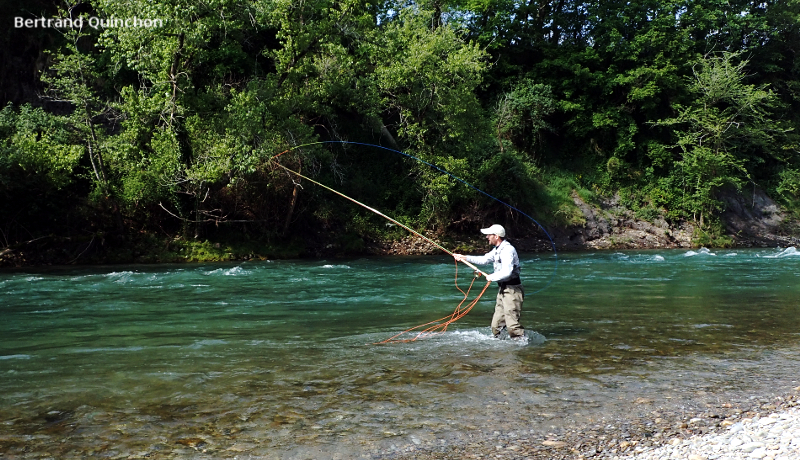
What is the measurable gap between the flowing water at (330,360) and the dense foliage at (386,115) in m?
5.83

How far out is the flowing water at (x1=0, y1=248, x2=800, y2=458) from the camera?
5.56 metres

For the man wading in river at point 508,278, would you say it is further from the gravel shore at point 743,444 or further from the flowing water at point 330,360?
the gravel shore at point 743,444

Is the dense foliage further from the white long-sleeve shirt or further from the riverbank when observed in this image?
the white long-sleeve shirt

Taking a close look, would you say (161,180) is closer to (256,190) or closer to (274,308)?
(256,190)

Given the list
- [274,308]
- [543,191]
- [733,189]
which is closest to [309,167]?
[274,308]

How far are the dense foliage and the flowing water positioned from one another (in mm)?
5826

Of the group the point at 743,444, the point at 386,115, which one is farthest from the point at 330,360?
the point at 386,115

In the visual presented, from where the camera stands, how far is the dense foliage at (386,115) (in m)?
19.9

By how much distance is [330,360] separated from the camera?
8.03 metres

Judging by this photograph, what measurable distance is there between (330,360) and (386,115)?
21.9 metres

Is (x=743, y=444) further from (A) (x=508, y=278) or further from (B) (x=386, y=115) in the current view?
(B) (x=386, y=115)

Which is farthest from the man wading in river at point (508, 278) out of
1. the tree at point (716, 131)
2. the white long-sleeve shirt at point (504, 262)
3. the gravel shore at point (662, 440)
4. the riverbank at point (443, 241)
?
the tree at point (716, 131)

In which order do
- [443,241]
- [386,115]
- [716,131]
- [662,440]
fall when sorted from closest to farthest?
[662,440], [443,241], [386,115], [716,131]

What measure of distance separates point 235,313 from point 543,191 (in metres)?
22.0
